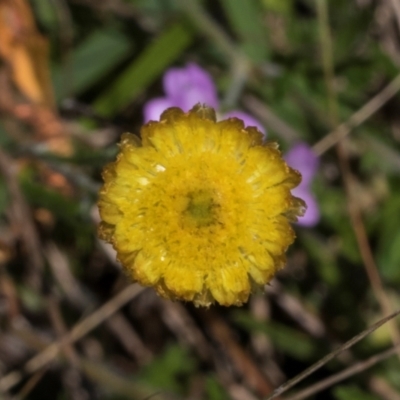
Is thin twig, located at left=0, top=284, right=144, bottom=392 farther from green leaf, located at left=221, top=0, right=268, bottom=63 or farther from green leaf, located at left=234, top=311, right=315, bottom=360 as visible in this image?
green leaf, located at left=221, top=0, right=268, bottom=63

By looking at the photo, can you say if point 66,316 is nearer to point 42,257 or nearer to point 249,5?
point 42,257

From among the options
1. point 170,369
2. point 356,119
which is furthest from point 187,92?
point 170,369

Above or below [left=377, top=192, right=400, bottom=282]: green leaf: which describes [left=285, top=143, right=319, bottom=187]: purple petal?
above

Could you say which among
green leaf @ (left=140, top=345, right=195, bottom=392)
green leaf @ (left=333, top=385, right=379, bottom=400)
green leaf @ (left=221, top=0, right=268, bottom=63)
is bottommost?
green leaf @ (left=333, top=385, right=379, bottom=400)

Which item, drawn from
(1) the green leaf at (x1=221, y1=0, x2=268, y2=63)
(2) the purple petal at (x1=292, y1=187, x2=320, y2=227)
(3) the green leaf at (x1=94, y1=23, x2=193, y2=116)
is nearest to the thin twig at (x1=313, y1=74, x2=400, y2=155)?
(2) the purple petal at (x1=292, y1=187, x2=320, y2=227)

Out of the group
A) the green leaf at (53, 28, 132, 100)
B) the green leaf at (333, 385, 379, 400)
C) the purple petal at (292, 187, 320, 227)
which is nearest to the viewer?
the green leaf at (333, 385, 379, 400)

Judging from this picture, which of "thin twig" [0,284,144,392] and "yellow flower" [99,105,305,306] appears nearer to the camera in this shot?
"yellow flower" [99,105,305,306]

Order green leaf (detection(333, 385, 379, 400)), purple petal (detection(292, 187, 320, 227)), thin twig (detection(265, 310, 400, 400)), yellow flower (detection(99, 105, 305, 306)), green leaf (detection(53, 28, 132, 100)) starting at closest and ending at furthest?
yellow flower (detection(99, 105, 305, 306)) < thin twig (detection(265, 310, 400, 400)) < green leaf (detection(333, 385, 379, 400)) < purple petal (detection(292, 187, 320, 227)) < green leaf (detection(53, 28, 132, 100))

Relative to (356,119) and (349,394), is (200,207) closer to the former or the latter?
(349,394)
